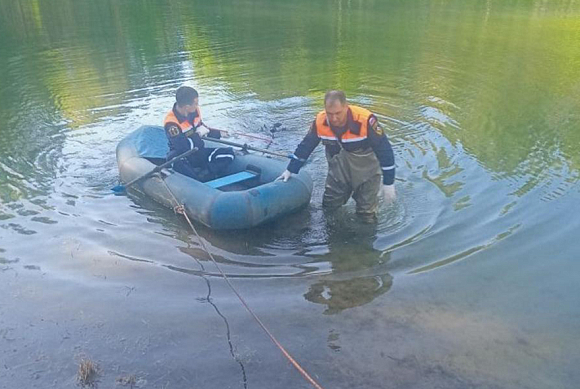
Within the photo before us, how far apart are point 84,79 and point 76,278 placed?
10668mm

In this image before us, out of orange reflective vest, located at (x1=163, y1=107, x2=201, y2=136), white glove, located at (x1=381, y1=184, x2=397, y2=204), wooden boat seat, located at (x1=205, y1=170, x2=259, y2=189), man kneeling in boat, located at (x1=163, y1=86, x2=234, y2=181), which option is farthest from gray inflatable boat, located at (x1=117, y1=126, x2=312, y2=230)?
white glove, located at (x1=381, y1=184, x2=397, y2=204)

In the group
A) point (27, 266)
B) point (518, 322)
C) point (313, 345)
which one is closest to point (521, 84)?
point (518, 322)

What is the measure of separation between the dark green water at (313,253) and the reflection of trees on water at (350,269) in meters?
0.02

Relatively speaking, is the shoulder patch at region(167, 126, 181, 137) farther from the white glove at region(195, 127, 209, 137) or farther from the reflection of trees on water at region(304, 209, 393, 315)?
the reflection of trees on water at region(304, 209, 393, 315)

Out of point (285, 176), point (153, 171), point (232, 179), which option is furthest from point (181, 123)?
point (285, 176)

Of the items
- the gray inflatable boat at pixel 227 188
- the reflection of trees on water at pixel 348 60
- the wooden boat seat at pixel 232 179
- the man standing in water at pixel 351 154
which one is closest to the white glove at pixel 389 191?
the man standing in water at pixel 351 154

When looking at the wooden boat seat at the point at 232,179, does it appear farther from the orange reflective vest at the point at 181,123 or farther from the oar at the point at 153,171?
the orange reflective vest at the point at 181,123

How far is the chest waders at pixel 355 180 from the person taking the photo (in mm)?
6594

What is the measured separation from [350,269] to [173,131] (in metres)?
3.08

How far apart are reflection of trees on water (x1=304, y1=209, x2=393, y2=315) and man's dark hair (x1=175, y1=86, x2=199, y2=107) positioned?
2.42 meters

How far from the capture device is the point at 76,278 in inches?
236

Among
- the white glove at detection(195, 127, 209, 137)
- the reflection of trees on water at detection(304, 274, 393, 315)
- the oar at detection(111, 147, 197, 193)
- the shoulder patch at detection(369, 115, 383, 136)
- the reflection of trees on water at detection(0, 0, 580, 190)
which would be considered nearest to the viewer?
the reflection of trees on water at detection(304, 274, 393, 315)

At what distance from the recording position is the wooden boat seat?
7.29 meters

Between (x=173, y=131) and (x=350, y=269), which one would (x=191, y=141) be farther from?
(x=350, y=269)
